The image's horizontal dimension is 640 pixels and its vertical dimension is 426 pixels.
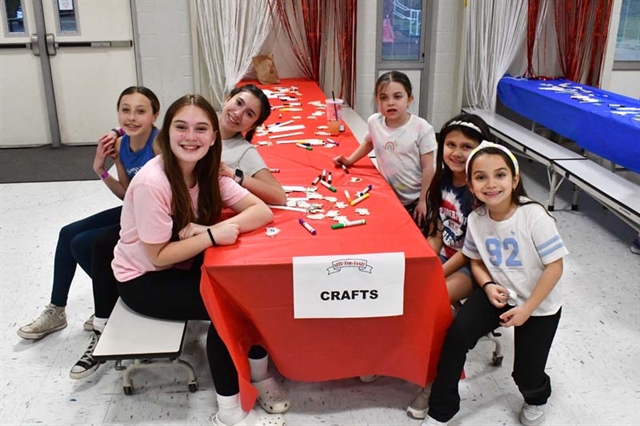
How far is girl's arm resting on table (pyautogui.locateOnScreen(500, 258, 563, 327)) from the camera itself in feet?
6.61

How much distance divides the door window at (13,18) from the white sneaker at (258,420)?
4.66 meters

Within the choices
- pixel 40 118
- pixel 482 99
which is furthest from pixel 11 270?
pixel 482 99

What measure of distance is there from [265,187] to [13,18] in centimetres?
430

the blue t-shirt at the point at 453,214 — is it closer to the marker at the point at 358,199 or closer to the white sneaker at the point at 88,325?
the marker at the point at 358,199

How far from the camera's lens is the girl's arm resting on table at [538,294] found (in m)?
2.01

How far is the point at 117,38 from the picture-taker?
5598 mm

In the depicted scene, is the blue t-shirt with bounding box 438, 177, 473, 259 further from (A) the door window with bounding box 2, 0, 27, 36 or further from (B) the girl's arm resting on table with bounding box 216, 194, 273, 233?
(A) the door window with bounding box 2, 0, 27, 36

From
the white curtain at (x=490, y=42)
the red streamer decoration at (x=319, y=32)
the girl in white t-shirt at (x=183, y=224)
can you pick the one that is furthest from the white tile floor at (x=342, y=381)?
the red streamer decoration at (x=319, y=32)

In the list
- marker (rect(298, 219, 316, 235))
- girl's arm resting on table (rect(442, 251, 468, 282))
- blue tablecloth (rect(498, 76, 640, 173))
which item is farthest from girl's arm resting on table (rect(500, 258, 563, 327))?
blue tablecloth (rect(498, 76, 640, 173))

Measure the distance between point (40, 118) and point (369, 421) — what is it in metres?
4.75

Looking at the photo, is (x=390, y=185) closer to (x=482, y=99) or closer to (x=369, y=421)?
(x=369, y=421)

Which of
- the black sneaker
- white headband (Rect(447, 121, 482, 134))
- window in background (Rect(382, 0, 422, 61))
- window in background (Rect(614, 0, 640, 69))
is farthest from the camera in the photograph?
window in background (Rect(614, 0, 640, 69))

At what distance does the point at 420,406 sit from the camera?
221 centimetres

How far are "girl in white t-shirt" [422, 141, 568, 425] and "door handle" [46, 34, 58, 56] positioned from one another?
15.3ft
